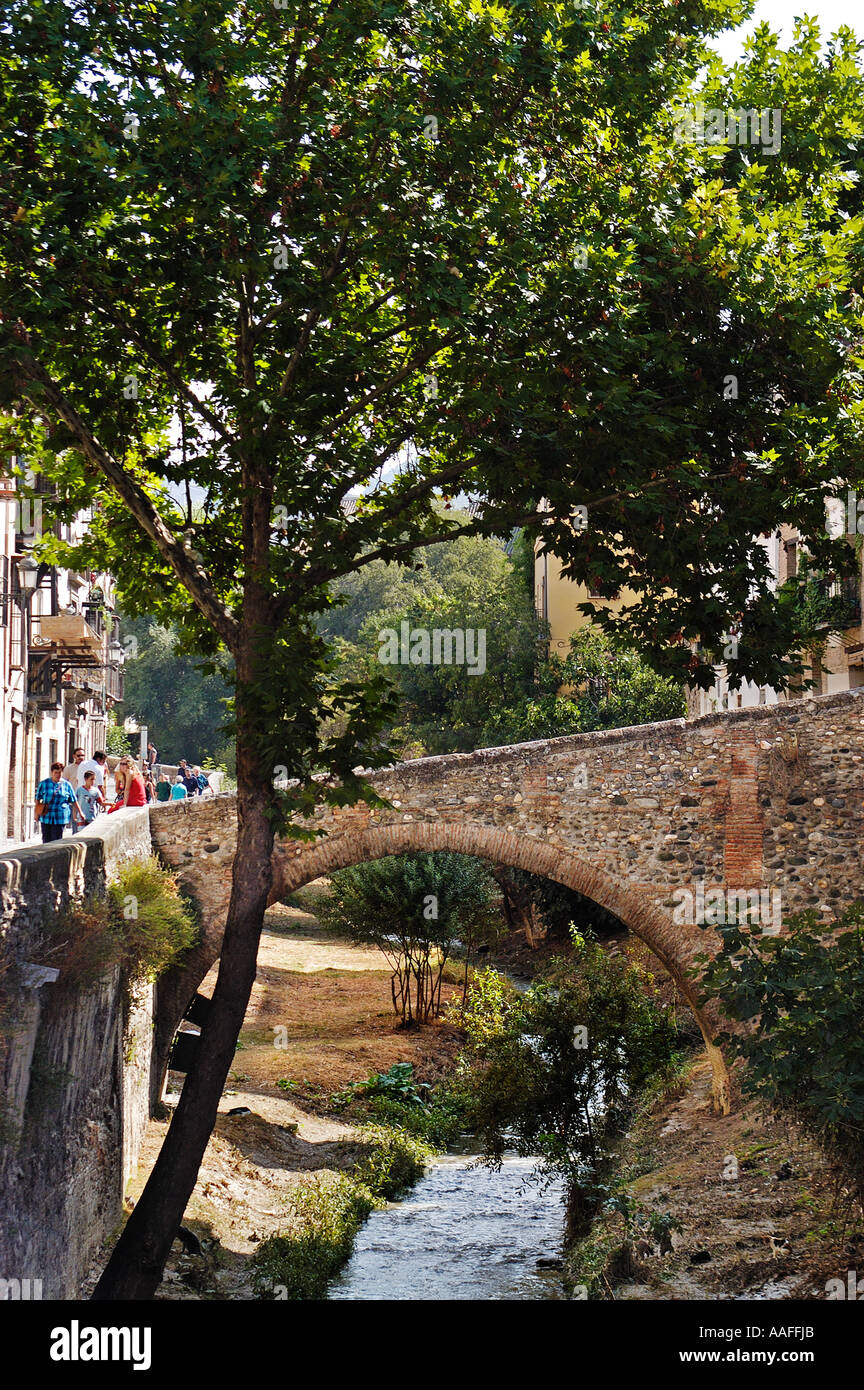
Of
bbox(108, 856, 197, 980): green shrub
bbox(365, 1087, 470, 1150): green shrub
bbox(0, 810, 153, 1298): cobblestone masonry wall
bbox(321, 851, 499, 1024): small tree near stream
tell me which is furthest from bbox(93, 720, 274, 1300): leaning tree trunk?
bbox(321, 851, 499, 1024): small tree near stream

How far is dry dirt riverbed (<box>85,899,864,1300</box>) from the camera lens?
10.4 m

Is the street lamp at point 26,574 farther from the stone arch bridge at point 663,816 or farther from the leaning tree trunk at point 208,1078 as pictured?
the leaning tree trunk at point 208,1078

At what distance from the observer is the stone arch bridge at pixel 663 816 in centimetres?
1430

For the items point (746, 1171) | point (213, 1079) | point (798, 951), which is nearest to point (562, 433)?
point (798, 951)

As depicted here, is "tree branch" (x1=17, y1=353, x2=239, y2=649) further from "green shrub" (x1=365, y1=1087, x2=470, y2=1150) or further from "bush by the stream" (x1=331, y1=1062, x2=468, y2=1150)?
"green shrub" (x1=365, y1=1087, x2=470, y2=1150)

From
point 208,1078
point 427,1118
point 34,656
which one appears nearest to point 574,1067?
point 208,1078

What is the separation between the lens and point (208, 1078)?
9.18m

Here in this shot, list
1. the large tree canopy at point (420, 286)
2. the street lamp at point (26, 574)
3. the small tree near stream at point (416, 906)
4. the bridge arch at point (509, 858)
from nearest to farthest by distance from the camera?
the large tree canopy at point (420, 286)
the bridge arch at point (509, 858)
the small tree near stream at point (416, 906)
the street lamp at point (26, 574)

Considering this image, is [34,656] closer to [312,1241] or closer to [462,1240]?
[462,1240]

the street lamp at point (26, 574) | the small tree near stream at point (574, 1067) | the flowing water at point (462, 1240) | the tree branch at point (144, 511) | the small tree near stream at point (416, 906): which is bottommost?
the flowing water at point (462, 1240)

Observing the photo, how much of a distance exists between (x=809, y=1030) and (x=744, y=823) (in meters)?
6.35

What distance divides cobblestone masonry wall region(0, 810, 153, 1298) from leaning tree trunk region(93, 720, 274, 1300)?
45 cm

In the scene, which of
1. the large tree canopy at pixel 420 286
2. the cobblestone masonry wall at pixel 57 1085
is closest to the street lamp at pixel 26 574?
the cobblestone masonry wall at pixel 57 1085

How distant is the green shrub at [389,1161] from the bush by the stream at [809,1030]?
8062 mm
